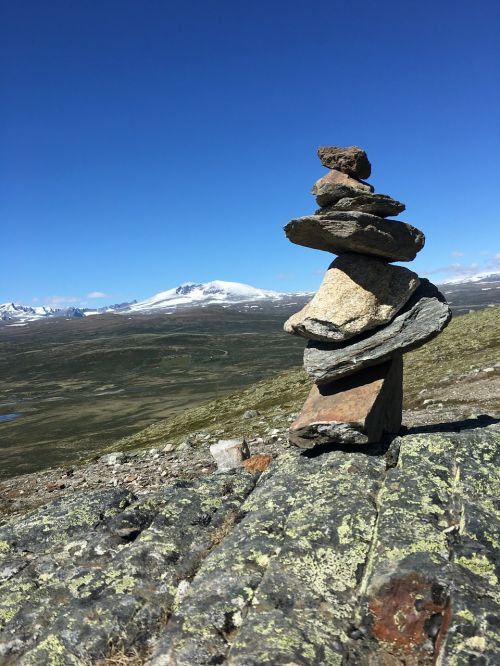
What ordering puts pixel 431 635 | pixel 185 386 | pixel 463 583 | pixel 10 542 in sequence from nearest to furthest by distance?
1. pixel 431 635
2. pixel 463 583
3. pixel 10 542
4. pixel 185 386

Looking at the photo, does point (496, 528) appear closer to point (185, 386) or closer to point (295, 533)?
point (295, 533)

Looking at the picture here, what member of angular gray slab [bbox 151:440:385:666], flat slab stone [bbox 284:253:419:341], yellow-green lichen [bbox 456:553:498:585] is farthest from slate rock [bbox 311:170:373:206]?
yellow-green lichen [bbox 456:553:498:585]

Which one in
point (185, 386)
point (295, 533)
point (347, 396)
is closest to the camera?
point (295, 533)

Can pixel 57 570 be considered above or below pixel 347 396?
below

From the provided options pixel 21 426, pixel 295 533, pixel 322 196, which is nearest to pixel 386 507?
pixel 295 533

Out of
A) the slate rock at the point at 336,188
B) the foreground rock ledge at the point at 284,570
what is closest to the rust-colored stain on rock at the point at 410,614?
the foreground rock ledge at the point at 284,570

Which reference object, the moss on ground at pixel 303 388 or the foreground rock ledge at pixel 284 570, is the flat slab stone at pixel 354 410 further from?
the moss on ground at pixel 303 388

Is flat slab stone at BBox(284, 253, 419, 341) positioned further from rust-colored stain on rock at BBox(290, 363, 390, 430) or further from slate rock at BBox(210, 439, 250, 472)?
slate rock at BBox(210, 439, 250, 472)
